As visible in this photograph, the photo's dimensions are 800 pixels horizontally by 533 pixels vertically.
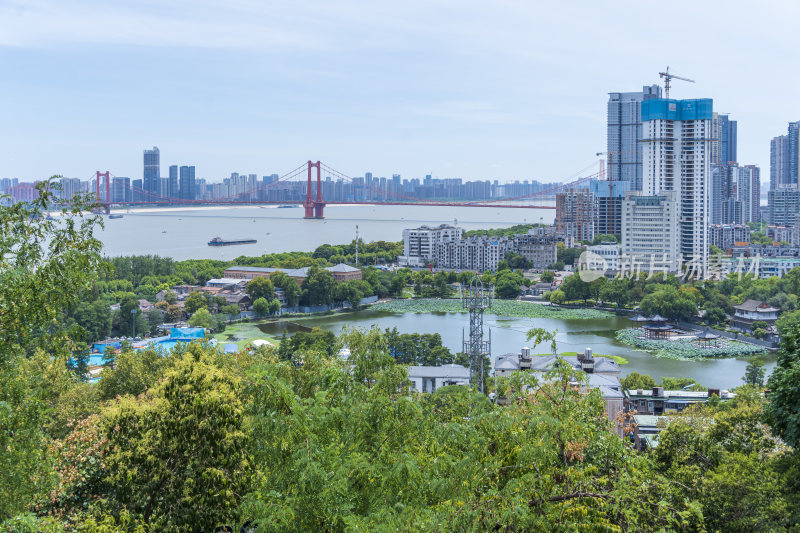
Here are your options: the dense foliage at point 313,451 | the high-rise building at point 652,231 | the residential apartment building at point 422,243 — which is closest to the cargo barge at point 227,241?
the residential apartment building at point 422,243

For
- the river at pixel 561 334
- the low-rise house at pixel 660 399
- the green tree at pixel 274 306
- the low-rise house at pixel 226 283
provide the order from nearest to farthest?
the low-rise house at pixel 660 399 → the river at pixel 561 334 → the green tree at pixel 274 306 → the low-rise house at pixel 226 283

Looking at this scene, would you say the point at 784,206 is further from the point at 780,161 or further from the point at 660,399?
the point at 660,399

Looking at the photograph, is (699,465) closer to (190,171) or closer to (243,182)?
(190,171)

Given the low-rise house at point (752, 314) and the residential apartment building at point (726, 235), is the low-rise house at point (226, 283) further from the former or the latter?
the residential apartment building at point (726, 235)

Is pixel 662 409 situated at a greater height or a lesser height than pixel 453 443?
lesser

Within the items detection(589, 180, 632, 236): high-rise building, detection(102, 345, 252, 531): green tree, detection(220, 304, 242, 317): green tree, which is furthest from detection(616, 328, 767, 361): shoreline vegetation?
detection(589, 180, 632, 236): high-rise building

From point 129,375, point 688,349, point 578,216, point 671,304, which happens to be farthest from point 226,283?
point 578,216

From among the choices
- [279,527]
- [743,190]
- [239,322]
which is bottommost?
[239,322]

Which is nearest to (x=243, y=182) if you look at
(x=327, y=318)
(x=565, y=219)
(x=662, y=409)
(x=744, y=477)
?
(x=565, y=219)
